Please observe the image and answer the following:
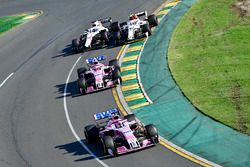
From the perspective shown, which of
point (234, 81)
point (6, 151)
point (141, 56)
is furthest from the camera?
point (141, 56)

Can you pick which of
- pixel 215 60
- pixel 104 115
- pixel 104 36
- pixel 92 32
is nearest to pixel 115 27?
pixel 104 36

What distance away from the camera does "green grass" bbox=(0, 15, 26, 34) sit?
6156cm

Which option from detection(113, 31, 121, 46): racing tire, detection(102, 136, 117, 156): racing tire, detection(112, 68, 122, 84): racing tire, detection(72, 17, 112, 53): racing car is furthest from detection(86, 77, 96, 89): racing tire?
detection(102, 136, 117, 156): racing tire

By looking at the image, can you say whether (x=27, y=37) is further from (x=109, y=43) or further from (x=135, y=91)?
(x=135, y=91)

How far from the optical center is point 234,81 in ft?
116

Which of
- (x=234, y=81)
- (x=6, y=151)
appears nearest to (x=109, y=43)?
(x=234, y=81)

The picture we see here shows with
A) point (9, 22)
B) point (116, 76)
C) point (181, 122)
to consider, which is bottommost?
point (181, 122)

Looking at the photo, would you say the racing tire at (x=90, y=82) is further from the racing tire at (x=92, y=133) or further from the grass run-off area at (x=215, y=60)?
the racing tire at (x=92, y=133)

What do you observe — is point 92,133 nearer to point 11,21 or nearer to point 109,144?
point 109,144

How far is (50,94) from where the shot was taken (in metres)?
40.4

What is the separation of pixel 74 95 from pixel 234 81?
34.1ft

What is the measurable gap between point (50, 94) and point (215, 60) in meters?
11.1

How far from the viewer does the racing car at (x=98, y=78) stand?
38.5 meters

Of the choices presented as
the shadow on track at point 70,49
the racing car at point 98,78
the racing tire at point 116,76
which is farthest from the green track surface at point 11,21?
the racing tire at point 116,76
